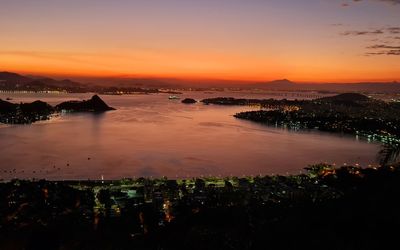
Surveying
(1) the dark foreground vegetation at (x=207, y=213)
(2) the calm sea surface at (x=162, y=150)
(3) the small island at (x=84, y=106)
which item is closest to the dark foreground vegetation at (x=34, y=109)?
(3) the small island at (x=84, y=106)

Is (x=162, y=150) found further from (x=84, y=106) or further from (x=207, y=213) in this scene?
(x=84, y=106)

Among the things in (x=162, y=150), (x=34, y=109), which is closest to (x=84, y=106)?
(x=34, y=109)

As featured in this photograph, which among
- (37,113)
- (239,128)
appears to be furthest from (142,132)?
(37,113)

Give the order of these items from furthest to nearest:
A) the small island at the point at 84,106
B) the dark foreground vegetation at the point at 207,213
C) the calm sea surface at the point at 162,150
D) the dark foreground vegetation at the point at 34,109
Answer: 1. the small island at the point at 84,106
2. the dark foreground vegetation at the point at 34,109
3. the calm sea surface at the point at 162,150
4. the dark foreground vegetation at the point at 207,213

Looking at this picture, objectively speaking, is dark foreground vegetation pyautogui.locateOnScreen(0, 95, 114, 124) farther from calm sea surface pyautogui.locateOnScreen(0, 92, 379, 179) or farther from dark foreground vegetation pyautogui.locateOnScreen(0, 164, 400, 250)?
dark foreground vegetation pyautogui.locateOnScreen(0, 164, 400, 250)

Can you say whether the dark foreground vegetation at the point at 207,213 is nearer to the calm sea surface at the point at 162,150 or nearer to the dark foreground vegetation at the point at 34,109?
the calm sea surface at the point at 162,150
